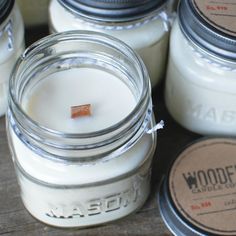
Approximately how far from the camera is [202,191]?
0.74 metres

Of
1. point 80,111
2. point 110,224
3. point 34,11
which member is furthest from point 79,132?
point 34,11

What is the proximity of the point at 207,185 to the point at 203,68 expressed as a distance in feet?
0.47

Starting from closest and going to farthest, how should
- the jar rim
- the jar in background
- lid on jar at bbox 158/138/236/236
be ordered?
the jar rim < lid on jar at bbox 158/138/236/236 < the jar in background

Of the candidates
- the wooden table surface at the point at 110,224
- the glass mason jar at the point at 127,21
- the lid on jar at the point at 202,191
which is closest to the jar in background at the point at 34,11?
the glass mason jar at the point at 127,21

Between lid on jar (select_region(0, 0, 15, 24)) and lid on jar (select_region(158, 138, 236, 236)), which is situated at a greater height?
lid on jar (select_region(0, 0, 15, 24))

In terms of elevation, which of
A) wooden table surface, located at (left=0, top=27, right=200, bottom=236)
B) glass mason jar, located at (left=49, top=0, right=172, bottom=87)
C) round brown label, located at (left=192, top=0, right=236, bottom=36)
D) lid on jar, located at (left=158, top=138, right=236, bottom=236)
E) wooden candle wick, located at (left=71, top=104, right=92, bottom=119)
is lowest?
wooden table surface, located at (left=0, top=27, right=200, bottom=236)

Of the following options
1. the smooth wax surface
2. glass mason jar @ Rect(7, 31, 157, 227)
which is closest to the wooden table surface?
glass mason jar @ Rect(7, 31, 157, 227)

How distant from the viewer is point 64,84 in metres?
0.72

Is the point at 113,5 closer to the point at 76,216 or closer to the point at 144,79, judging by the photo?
the point at 144,79

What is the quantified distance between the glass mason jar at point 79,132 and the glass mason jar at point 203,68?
92 mm

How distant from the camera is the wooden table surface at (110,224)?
2.52 feet

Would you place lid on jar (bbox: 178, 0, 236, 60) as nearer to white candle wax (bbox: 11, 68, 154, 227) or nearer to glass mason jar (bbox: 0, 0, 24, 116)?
white candle wax (bbox: 11, 68, 154, 227)

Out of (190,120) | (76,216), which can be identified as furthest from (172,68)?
(76,216)

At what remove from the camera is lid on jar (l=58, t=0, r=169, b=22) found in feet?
2.40
